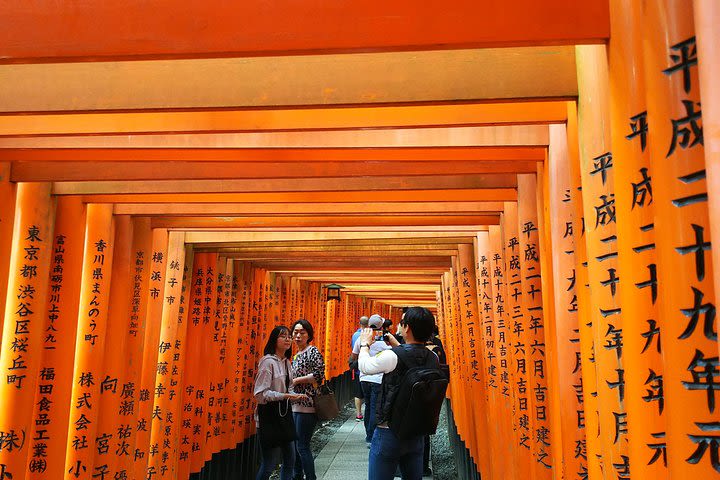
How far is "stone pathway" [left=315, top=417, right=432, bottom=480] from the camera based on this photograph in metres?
8.60

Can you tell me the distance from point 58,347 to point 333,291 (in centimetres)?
1150

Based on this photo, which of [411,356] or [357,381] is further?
[357,381]

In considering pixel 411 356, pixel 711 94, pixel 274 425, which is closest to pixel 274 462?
pixel 274 425

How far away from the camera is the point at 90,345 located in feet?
16.8

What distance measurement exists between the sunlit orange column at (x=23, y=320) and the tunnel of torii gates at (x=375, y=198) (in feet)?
0.05

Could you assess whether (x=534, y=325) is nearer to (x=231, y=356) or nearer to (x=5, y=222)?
(x=5, y=222)

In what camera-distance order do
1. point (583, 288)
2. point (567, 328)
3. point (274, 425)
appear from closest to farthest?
point (583, 288)
point (567, 328)
point (274, 425)

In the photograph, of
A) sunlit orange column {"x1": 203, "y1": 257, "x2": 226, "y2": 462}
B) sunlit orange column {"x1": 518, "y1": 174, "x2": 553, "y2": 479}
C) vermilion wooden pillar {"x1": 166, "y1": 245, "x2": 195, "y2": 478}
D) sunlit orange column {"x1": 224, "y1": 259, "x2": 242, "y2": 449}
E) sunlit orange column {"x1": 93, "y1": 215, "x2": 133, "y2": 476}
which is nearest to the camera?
sunlit orange column {"x1": 518, "y1": 174, "x2": 553, "y2": 479}

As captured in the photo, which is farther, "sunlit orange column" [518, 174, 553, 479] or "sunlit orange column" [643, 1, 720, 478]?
"sunlit orange column" [518, 174, 553, 479]

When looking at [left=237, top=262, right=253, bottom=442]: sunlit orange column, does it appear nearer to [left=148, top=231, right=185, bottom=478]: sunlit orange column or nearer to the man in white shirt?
[left=148, top=231, right=185, bottom=478]: sunlit orange column

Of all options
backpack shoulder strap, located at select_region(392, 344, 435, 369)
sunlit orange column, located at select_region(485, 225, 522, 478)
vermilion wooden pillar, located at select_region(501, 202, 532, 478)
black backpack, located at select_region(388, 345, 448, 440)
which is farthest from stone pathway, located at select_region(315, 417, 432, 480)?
backpack shoulder strap, located at select_region(392, 344, 435, 369)

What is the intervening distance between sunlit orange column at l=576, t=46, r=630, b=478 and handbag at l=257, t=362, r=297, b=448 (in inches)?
163

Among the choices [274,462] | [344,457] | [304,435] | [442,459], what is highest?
[304,435]

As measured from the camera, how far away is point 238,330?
868 cm
